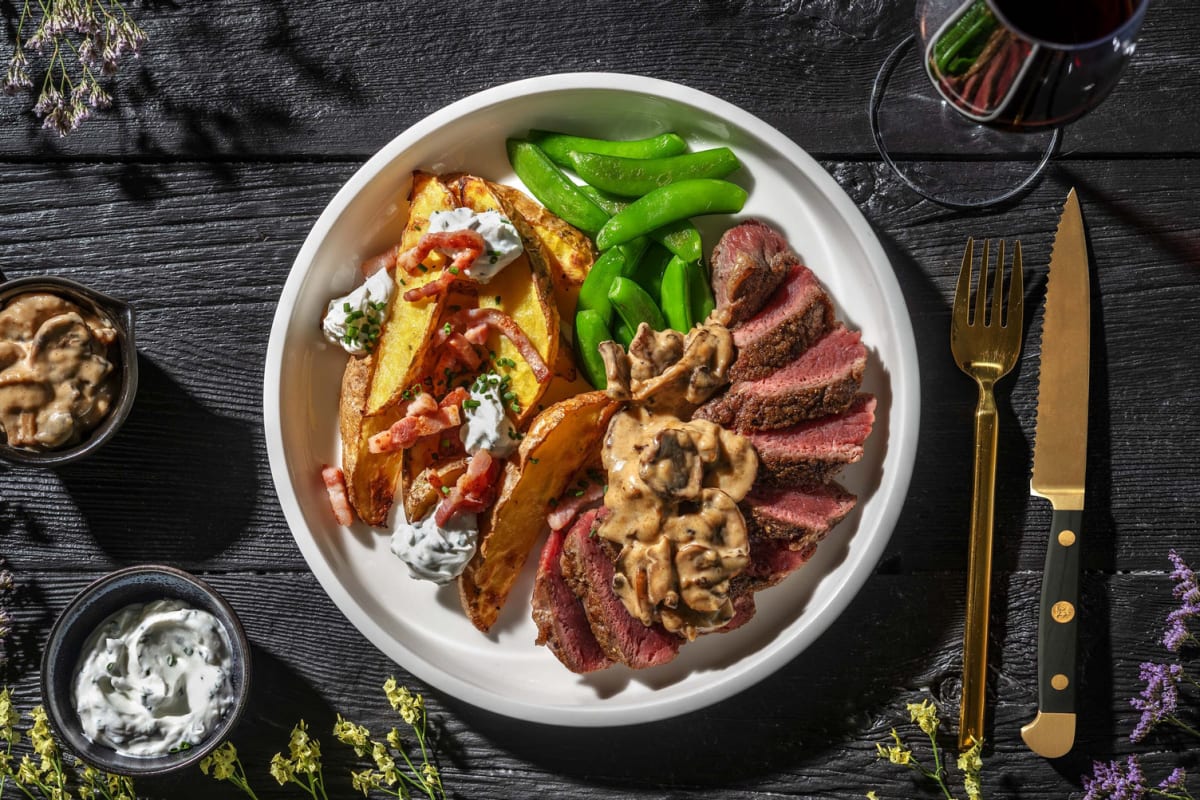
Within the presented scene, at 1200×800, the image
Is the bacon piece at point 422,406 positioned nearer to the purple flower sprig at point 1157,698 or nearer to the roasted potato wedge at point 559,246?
the roasted potato wedge at point 559,246

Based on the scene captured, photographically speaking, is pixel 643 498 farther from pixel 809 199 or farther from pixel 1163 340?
pixel 1163 340

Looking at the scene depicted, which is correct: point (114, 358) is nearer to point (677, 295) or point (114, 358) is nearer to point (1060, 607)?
point (677, 295)

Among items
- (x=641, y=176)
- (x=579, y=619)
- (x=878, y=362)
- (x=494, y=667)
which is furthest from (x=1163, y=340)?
(x=494, y=667)

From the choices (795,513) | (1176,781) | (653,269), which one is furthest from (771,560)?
(1176,781)

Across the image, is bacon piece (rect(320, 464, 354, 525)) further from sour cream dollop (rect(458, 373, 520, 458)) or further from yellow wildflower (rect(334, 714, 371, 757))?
yellow wildflower (rect(334, 714, 371, 757))

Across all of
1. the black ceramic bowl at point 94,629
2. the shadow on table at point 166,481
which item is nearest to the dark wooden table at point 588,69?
the shadow on table at point 166,481

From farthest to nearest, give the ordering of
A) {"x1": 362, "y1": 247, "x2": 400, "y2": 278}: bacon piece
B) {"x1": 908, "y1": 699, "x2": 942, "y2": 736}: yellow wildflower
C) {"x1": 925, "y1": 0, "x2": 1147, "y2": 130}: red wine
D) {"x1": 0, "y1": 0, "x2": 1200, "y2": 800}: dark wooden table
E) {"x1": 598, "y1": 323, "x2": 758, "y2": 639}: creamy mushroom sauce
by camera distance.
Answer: {"x1": 0, "y1": 0, "x2": 1200, "y2": 800}: dark wooden table
{"x1": 908, "y1": 699, "x2": 942, "y2": 736}: yellow wildflower
{"x1": 362, "y1": 247, "x2": 400, "y2": 278}: bacon piece
{"x1": 598, "y1": 323, "x2": 758, "y2": 639}: creamy mushroom sauce
{"x1": 925, "y1": 0, "x2": 1147, "y2": 130}: red wine

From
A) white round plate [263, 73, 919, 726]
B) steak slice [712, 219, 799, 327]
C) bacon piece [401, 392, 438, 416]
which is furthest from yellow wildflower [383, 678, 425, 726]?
steak slice [712, 219, 799, 327]
